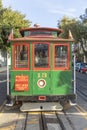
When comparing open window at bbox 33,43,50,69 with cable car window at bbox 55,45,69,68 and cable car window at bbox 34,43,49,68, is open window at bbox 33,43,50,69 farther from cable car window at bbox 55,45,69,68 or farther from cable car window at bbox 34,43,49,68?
cable car window at bbox 55,45,69,68

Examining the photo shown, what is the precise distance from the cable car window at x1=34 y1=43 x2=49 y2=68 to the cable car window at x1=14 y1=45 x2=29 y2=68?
0.32 m

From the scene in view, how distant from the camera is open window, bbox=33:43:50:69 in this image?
15.2m

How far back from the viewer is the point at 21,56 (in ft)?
50.2

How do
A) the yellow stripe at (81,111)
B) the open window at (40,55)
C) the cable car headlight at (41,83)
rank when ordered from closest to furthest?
1. the yellow stripe at (81,111)
2. the cable car headlight at (41,83)
3. the open window at (40,55)

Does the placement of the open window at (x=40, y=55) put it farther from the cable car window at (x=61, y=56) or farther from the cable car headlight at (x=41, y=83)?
the cable car headlight at (x=41, y=83)

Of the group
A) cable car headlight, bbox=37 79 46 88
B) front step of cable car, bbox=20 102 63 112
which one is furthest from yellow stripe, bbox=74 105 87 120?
cable car headlight, bbox=37 79 46 88

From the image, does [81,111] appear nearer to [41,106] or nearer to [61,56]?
[41,106]

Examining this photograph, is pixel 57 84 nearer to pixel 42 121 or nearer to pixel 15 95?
pixel 15 95

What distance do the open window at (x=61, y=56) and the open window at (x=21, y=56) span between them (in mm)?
1003

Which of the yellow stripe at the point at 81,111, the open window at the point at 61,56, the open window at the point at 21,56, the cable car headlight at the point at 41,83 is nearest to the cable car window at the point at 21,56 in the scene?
the open window at the point at 21,56

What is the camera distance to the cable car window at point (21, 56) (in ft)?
49.9

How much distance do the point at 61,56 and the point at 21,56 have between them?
54.8 inches

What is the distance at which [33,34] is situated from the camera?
644 inches

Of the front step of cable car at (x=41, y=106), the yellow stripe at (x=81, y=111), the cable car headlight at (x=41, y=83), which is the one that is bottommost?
the yellow stripe at (x=81, y=111)
